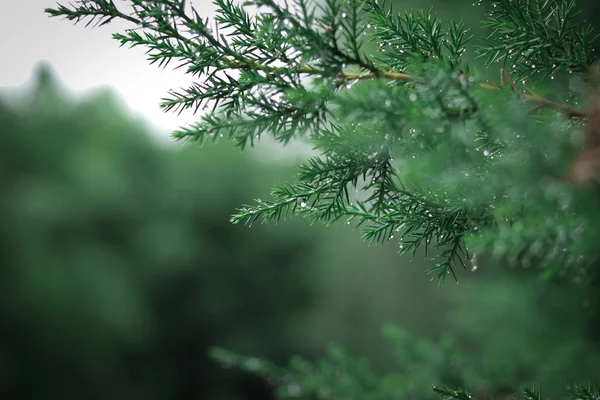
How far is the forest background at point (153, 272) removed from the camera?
6.31 m

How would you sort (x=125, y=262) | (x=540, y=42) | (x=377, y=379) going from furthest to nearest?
1. (x=125, y=262)
2. (x=377, y=379)
3. (x=540, y=42)

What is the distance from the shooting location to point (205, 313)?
742 centimetres

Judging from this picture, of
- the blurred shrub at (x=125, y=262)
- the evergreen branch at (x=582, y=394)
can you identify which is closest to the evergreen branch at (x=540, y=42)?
the evergreen branch at (x=582, y=394)

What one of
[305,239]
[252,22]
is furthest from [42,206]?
[252,22]

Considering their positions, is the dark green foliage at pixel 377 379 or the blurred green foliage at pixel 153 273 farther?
the blurred green foliage at pixel 153 273

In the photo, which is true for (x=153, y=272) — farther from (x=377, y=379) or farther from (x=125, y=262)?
(x=377, y=379)

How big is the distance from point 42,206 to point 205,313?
2.64 m

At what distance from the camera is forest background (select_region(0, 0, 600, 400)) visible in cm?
631

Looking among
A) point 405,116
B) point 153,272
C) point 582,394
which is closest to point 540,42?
point 405,116

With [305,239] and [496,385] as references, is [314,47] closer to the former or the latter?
[496,385]

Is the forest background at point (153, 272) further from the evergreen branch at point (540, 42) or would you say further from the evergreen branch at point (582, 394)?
the evergreen branch at point (540, 42)

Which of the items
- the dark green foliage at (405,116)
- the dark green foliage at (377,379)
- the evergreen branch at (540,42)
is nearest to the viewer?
the dark green foliage at (405,116)

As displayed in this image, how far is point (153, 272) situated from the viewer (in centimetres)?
702

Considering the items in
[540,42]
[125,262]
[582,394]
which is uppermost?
[125,262]
